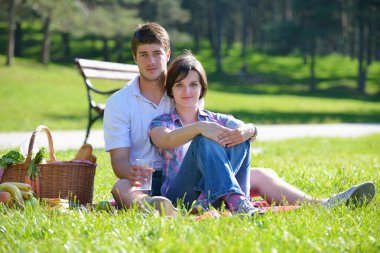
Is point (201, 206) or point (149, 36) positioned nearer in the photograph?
point (201, 206)

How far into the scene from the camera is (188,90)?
4277mm

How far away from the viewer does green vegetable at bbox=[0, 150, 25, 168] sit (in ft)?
14.4

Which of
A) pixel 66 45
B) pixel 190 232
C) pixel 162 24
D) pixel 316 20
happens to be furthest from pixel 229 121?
pixel 66 45

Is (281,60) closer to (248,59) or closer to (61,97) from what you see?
(248,59)

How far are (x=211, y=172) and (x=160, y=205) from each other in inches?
15.3

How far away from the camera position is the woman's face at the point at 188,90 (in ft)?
14.1

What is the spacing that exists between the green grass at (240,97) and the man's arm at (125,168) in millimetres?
8792

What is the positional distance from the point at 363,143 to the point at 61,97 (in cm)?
1558

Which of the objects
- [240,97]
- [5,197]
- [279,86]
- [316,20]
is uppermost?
[316,20]

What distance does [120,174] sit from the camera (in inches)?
166

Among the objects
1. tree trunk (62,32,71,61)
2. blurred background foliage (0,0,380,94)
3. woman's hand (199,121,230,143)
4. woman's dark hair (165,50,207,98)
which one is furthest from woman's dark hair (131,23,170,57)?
tree trunk (62,32,71,61)

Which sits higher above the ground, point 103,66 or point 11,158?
point 103,66

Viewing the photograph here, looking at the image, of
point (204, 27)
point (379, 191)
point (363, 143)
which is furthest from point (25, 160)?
point (204, 27)

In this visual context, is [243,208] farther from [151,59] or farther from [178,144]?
[151,59]
